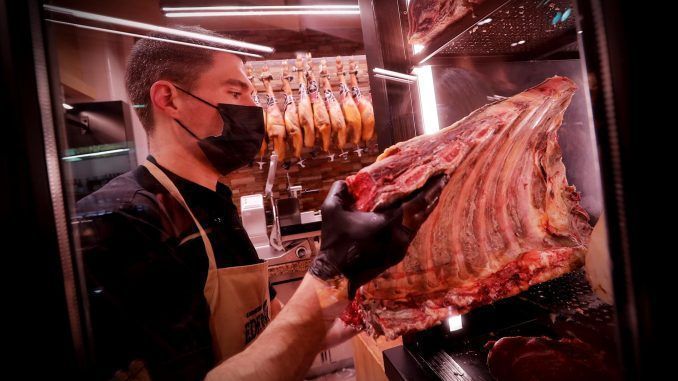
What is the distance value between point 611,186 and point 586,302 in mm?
917

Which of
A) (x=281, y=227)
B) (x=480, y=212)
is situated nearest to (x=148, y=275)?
(x=281, y=227)

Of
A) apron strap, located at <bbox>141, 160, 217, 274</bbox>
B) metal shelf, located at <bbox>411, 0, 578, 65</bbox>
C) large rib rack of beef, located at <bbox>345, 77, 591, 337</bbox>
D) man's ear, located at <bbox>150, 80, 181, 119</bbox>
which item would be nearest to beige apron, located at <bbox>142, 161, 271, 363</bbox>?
apron strap, located at <bbox>141, 160, 217, 274</bbox>

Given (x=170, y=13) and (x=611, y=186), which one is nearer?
(x=611, y=186)

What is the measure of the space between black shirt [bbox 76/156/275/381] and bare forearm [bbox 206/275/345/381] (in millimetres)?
186

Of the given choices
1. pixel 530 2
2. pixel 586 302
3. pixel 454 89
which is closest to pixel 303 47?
pixel 454 89

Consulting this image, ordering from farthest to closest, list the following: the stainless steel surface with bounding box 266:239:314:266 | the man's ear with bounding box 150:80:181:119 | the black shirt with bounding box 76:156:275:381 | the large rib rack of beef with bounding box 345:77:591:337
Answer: the stainless steel surface with bounding box 266:239:314:266
the man's ear with bounding box 150:80:181:119
the large rib rack of beef with bounding box 345:77:591:337
the black shirt with bounding box 76:156:275:381

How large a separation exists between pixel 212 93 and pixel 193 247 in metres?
0.53

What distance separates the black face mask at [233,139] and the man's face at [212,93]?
0.7 inches

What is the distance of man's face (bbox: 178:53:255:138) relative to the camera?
43.8 inches

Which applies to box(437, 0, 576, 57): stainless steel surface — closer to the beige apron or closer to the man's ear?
the man's ear

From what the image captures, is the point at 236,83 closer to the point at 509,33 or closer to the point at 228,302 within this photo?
the point at 228,302

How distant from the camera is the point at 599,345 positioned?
101 cm

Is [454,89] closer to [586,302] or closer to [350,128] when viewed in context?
[586,302]

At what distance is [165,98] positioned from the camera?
1.09 meters
